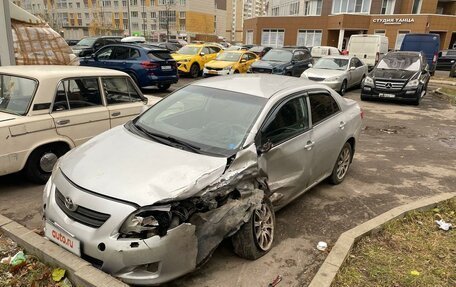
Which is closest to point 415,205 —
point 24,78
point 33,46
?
point 24,78

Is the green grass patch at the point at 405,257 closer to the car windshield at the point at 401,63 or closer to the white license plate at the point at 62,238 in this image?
the white license plate at the point at 62,238

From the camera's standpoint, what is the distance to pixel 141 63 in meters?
12.1

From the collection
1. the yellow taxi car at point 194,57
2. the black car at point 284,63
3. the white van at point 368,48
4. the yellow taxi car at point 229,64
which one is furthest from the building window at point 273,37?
the black car at point 284,63

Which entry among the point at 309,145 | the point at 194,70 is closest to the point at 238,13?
the point at 194,70

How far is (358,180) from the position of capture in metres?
5.76

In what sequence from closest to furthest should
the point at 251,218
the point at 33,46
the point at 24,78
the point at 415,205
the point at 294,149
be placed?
the point at 251,218
the point at 294,149
the point at 415,205
the point at 24,78
the point at 33,46

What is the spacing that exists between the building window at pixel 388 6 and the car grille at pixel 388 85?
3374cm

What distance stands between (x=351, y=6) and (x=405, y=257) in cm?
4302

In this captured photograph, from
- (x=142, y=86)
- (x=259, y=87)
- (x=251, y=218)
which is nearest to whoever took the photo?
(x=251, y=218)

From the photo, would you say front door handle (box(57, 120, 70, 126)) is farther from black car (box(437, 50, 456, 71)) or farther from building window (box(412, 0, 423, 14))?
building window (box(412, 0, 423, 14))

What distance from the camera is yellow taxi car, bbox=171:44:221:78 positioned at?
17.2m

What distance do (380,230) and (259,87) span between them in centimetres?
215

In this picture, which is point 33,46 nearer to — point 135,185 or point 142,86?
point 142,86

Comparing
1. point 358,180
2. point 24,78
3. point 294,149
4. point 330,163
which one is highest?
point 24,78
